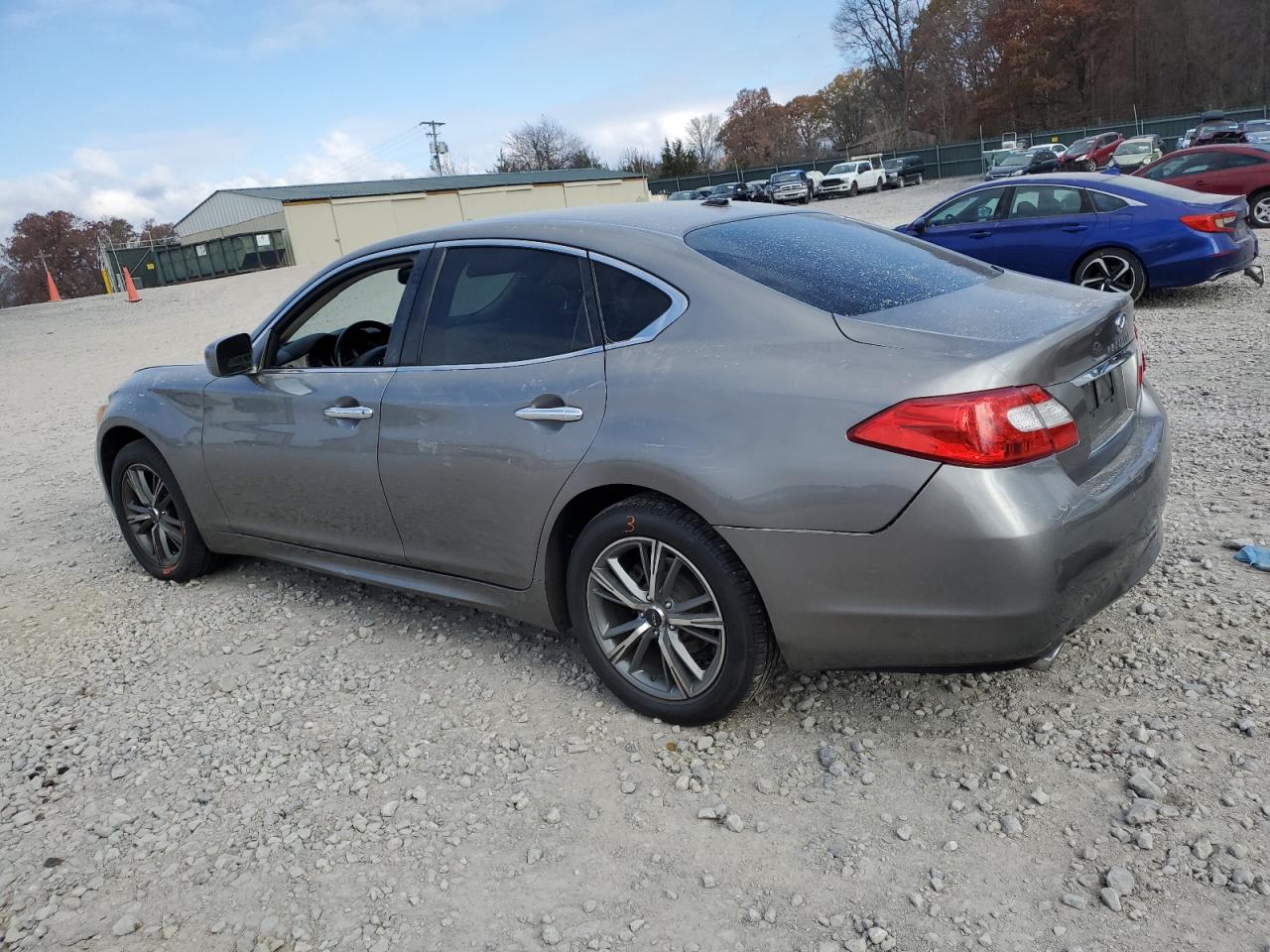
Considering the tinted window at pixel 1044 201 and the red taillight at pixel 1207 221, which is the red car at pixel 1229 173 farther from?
the red taillight at pixel 1207 221

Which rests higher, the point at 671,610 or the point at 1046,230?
the point at 1046,230

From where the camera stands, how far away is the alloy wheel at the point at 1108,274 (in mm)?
9797

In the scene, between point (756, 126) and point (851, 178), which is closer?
point (851, 178)

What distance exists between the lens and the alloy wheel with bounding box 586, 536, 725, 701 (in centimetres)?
295

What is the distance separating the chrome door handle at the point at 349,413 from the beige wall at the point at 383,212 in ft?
128

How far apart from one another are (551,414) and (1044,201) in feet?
29.1

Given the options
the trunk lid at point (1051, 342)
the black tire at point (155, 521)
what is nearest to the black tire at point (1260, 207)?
the trunk lid at point (1051, 342)

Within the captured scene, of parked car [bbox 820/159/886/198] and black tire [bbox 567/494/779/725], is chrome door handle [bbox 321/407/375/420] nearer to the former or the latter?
black tire [bbox 567/494/779/725]

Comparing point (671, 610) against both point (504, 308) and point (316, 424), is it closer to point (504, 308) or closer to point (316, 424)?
point (504, 308)

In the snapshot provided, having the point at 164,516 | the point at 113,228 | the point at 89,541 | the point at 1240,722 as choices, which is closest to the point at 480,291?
the point at 164,516

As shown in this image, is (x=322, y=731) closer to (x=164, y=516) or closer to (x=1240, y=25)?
(x=164, y=516)

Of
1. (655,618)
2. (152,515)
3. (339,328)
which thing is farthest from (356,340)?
(655,618)

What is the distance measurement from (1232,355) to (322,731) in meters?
7.20

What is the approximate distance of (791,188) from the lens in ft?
150
